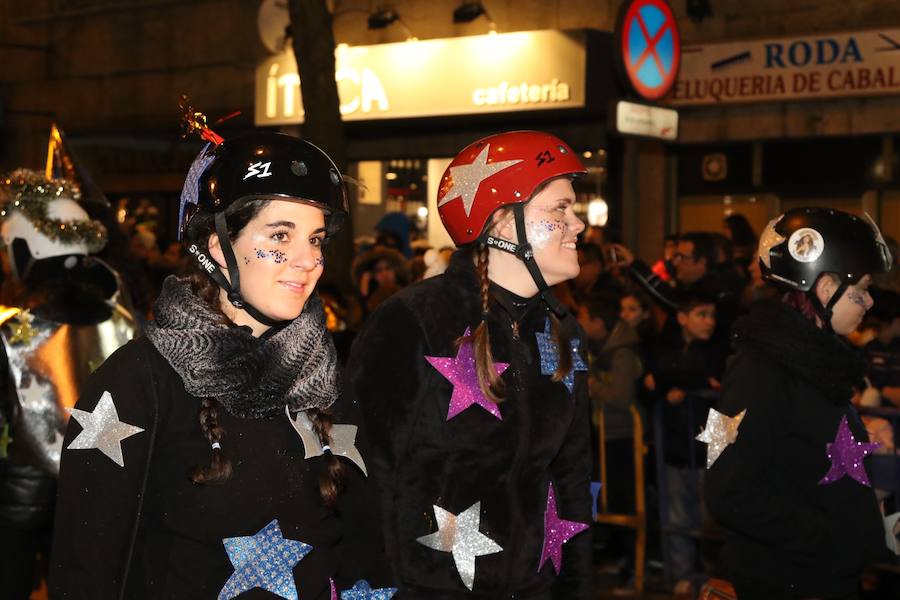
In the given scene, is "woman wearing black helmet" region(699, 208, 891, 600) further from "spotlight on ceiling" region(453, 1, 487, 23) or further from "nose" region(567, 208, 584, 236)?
"spotlight on ceiling" region(453, 1, 487, 23)

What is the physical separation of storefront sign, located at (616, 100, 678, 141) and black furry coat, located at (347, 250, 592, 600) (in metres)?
6.72

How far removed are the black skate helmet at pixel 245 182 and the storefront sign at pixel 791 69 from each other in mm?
11334

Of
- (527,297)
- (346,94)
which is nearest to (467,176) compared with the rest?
(527,297)

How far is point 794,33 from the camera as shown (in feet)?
46.2

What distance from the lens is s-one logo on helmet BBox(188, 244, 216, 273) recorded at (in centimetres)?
322

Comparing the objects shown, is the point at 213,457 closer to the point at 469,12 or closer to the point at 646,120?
the point at 646,120

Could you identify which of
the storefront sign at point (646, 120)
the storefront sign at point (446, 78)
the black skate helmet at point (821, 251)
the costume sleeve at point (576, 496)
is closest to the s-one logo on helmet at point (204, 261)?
the costume sleeve at point (576, 496)

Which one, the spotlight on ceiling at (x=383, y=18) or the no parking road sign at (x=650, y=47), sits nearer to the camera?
the no parking road sign at (x=650, y=47)

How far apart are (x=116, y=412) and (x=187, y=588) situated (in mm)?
449

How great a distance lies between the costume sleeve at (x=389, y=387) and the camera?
3873 millimetres

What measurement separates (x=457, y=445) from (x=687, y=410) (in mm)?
4598

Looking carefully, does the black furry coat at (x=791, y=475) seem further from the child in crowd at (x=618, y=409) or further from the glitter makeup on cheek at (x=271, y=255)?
the child in crowd at (x=618, y=409)

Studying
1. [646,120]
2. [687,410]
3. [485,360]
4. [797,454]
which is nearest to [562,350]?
[485,360]

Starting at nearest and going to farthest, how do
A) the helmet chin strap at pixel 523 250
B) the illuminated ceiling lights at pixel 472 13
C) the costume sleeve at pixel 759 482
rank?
the helmet chin strap at pixel 523 250 → the costume sleeve at pixel 759 482 → the illuminated ceiling lights at pixel 472 13
